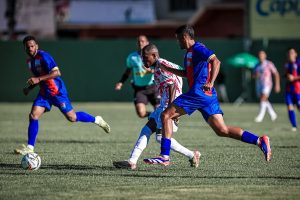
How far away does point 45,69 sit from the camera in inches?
509

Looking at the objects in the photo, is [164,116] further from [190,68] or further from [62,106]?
[62,106]

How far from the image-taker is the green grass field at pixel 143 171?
8.84 m

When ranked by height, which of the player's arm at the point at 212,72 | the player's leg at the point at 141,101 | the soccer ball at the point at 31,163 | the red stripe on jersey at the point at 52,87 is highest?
the player's arm at the point at 212,72

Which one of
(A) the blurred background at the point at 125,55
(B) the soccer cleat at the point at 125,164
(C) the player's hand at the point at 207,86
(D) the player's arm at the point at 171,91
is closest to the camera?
(C) the player's hand at the point at 207,86

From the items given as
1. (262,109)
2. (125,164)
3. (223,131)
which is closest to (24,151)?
(125,164)

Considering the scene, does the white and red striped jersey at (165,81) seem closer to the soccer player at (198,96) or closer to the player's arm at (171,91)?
the player's arm at (171,91)

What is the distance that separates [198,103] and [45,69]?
11.4 ft

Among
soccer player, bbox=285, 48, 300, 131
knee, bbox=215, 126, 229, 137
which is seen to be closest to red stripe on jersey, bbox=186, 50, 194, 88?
knee, bbox=215, 126, 229, 137

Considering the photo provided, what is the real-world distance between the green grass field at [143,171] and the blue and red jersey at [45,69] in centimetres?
104

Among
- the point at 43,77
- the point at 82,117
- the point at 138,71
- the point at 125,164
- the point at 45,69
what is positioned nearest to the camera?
the point at 125,164

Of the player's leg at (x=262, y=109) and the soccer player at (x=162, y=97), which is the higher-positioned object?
the soccer player at (x=162, y=97)

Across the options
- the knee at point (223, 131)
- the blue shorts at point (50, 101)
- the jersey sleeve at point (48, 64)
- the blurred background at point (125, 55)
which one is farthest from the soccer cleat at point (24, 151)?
the blurred background at point (125, 55)

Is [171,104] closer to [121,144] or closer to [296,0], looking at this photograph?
[121,144]

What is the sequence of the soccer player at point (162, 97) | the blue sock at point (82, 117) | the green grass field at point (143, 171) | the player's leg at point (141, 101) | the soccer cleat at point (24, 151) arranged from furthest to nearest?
the player's leg at point (141, 101), the blue sock at point (82, 117), the soccer cleat at point (24, 151), the soccer player at point (162, 97), the green grass field at point (143, 171)
